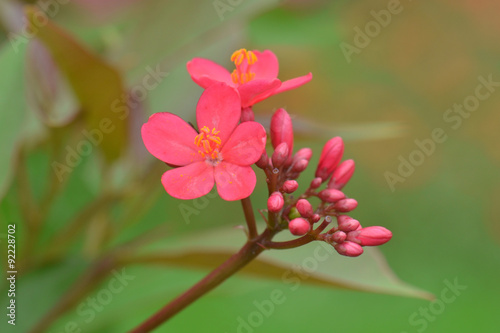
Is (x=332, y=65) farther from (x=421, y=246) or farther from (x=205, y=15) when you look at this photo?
(x=205, y=15)

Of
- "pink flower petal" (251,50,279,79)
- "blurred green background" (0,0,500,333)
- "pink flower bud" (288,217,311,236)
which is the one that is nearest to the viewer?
"pink flower bud" (288,217,311,236)

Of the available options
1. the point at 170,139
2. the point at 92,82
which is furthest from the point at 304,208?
the point at 92,82

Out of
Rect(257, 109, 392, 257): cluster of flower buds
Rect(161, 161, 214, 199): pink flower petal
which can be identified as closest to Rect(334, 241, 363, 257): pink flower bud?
Rect(257, 109, 392, 257): cluster of flower buds

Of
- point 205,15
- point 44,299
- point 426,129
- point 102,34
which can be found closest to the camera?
point 44,299

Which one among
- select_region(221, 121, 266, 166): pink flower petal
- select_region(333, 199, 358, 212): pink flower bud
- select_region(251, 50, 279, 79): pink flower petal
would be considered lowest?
select_region(333, 199, 358, 212): pink flower bud

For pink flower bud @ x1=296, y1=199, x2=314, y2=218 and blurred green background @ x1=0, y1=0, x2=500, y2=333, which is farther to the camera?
blurred green background @ x1=0, y1=0, x2=500, y2=333

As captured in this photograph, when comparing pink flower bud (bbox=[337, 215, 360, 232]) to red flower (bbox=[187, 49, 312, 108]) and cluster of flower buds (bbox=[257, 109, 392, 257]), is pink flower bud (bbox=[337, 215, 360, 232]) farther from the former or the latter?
red flower (bbox=[187, 49, 312, 108])

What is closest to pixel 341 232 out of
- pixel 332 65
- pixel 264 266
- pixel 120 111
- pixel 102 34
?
pixel 264 266
